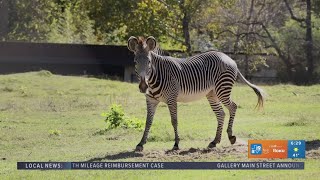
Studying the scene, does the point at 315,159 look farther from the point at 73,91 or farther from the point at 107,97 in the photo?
the point at 73,91

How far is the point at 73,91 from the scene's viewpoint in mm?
23531

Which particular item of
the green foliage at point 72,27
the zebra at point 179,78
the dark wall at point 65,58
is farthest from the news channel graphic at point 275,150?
the green foliage at point 72,27

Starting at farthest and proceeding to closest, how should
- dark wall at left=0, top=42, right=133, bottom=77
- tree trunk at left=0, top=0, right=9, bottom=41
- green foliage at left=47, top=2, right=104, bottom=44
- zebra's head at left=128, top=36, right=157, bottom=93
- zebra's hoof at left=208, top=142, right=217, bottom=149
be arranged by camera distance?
green foliage at left=47, top=2, right=104, bottom=44 < tree trunk at left=0, top=0, right=9, bottom=41 < dark wall at left=0, top=42, right=133, bottom=77 < zebra's hoof at left=208, top=142, right=217, bottom=149 < zebra's head at left=128, top=36, right=157, bottom=93

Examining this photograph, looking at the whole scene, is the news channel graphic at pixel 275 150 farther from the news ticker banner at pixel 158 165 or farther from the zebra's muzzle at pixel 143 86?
the zebra's muzzle at pixel 143 86

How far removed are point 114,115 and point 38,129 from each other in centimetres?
186

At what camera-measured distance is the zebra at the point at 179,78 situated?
10.8 metres

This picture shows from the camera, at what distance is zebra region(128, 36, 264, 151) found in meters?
10.8

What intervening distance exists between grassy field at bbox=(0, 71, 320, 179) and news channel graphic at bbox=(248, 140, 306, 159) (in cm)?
19

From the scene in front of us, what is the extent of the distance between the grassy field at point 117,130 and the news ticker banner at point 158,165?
9 cm

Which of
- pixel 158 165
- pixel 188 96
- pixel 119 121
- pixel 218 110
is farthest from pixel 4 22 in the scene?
pixel 158 165

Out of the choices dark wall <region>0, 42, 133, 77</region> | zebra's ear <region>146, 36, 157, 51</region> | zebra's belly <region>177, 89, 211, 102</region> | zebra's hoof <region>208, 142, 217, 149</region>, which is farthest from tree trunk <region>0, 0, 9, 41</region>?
zebra's ear <region>146, 36, 157, 51</region>

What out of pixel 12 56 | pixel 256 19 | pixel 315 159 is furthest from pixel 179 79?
pixel 256 19

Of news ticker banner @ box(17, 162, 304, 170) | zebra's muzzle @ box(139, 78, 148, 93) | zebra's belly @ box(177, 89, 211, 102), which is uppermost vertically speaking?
zebra's muzzle @ box(139, 78, 148, 93)

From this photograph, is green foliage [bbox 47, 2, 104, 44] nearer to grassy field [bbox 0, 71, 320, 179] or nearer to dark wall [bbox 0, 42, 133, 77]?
dark wall [bbox 0, 42, 133, 77]
